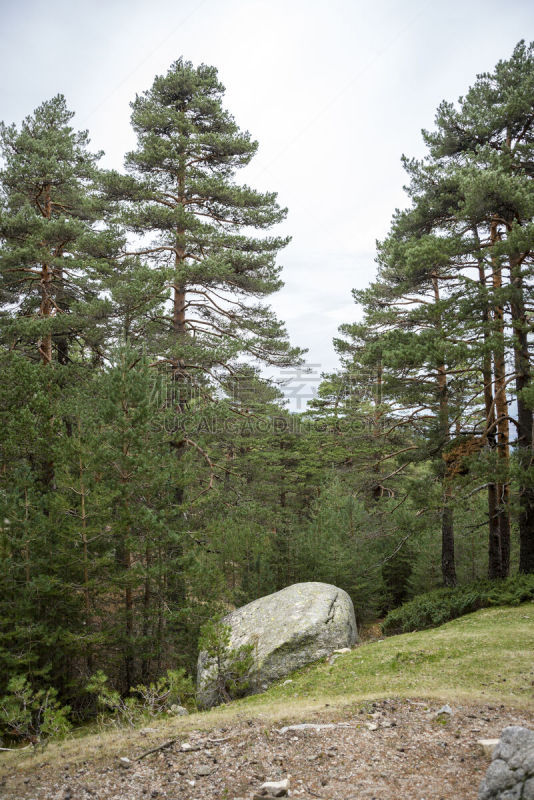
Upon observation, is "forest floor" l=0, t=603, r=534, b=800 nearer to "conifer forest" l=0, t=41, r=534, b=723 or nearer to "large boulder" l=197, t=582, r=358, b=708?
"large boulder" l=197, t=582, r=358, b=708

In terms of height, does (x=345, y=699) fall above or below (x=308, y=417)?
below

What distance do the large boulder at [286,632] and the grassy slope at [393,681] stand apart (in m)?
0.35

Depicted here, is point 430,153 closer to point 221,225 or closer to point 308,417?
point 221,225

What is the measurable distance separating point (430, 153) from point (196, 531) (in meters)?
11.6

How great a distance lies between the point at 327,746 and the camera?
4730 mm

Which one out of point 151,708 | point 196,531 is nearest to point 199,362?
point 196,531

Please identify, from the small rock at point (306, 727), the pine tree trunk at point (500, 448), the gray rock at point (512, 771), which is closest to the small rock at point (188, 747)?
the small rock at point (306, 727)

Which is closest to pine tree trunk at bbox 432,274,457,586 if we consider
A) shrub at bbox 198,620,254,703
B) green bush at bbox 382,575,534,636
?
green bush at bbox 382,575,534,636

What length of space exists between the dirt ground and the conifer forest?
3.72 meters

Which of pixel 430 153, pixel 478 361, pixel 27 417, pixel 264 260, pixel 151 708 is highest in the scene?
pixel 430 153

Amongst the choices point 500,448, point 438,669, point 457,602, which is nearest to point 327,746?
point 438,669

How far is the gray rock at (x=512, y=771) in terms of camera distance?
3.18m

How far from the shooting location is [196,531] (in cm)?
1034

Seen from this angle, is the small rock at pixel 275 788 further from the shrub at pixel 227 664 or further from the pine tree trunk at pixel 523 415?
the pine tree trunk at pixel 523 415
